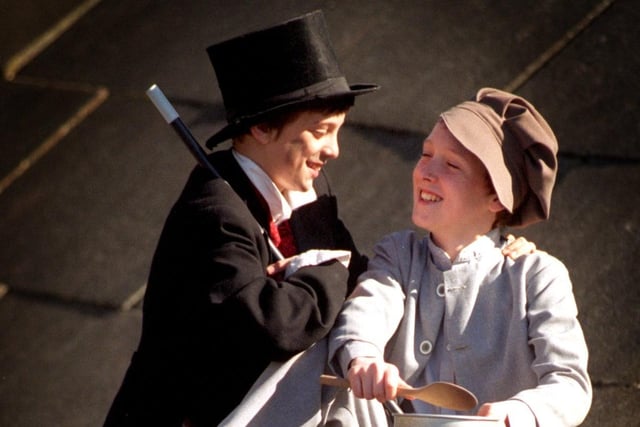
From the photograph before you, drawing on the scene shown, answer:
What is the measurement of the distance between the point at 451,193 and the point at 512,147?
0.20m

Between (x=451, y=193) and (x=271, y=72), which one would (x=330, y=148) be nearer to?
(x=271, y=72)

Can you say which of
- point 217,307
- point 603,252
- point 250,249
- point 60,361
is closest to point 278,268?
point 250,249

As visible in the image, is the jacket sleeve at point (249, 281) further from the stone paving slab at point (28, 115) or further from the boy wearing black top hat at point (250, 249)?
the stone paving slab at point (28, 115)

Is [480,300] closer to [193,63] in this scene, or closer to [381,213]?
[381,213]

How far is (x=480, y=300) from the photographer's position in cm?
409

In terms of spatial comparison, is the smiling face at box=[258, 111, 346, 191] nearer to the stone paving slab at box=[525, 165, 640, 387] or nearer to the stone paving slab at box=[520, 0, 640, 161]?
the stone paving slab at box=[525, 165, 640, 387]

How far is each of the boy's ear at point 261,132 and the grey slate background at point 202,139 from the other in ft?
4.97

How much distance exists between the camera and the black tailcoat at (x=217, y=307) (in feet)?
13.2

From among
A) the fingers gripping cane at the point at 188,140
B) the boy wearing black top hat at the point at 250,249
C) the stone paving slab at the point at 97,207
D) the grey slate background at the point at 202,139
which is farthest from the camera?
the stone paving slab at the point at 97,207

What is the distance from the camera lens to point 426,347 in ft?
13.5

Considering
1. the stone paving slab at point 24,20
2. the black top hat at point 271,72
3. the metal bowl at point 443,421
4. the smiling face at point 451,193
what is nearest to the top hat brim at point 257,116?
the black top hat at point 271,72

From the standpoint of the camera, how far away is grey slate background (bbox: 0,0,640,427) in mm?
5812

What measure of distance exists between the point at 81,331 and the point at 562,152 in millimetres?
1986

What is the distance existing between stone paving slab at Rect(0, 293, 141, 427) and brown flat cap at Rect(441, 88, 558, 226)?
7.24 feet
